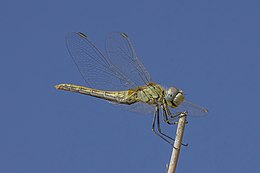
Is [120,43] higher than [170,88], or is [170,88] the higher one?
[120,43]

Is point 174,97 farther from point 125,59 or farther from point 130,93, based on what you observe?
point 125,59

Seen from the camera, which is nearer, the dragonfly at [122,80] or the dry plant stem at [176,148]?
the dry plant stem at [176,148]

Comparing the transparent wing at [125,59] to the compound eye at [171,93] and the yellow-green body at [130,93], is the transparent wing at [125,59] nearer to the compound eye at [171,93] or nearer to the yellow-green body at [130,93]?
the yellow-green body at [130,93]

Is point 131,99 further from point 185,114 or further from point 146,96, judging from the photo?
point 185,114

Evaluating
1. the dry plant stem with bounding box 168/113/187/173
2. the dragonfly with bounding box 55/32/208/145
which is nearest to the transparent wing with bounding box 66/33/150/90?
the dragonfly with bounding box 55/32/208/145

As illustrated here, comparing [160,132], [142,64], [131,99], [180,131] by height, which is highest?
[142,64]

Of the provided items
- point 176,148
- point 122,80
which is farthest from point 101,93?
point 176,148

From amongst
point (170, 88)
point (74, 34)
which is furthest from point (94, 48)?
point (170, 88)

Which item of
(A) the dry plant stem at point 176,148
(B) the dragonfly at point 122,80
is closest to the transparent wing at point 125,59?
(B) the dragonfly at point 122,80
